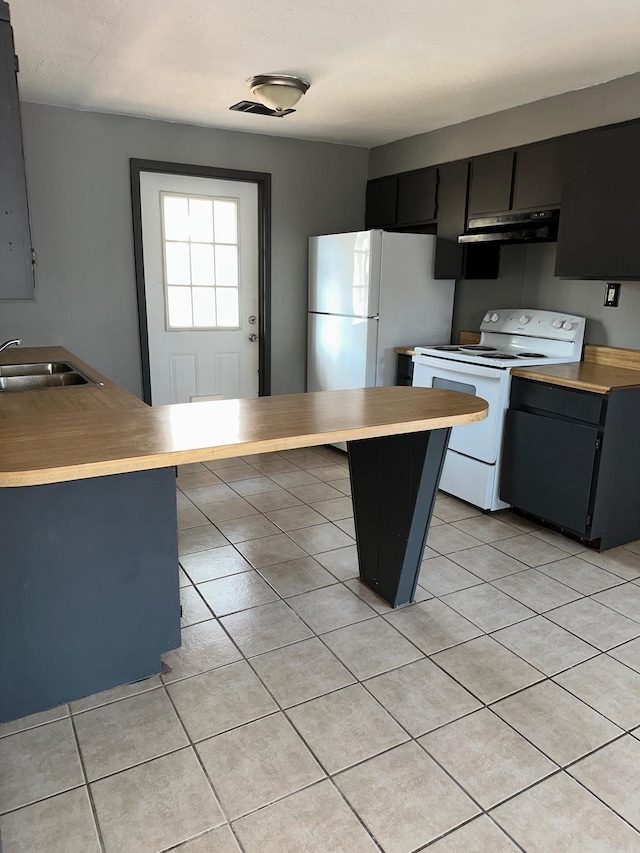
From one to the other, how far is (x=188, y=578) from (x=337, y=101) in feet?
8.72

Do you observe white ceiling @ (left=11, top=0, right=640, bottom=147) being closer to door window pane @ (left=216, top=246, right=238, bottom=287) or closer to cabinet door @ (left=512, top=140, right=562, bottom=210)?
cabinet door @ (left=512, top=140, right=562, bottom=210)

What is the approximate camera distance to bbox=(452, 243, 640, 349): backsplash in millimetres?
3170

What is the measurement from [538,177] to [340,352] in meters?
1.64

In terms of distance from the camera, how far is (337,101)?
3.37m

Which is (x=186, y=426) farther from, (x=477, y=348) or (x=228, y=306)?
(x=228, y=306)

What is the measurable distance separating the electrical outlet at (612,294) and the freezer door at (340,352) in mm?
1365

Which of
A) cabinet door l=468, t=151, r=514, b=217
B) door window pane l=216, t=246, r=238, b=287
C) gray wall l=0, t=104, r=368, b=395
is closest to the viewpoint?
cabinet door l=468, t=151, r=514, b=217

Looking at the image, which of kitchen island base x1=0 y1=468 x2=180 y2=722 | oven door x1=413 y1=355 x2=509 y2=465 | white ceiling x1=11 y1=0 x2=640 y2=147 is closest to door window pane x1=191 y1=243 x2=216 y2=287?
white ceiling x1=11 y1=0 x2=640 y2=147

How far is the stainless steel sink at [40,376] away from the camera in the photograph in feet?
9.32

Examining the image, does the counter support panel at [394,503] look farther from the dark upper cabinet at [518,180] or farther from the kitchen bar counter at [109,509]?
the dark upper cabinet at [518,180]

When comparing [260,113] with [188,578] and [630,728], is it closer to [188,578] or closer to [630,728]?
[188,578]

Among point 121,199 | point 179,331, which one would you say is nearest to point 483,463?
point 179,331

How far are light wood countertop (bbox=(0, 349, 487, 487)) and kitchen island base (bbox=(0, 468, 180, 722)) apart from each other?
165mm

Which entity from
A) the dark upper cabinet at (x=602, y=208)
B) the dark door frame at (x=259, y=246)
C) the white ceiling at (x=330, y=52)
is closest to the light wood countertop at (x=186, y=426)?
the dark upper cabinet at (x=602, y=208)
